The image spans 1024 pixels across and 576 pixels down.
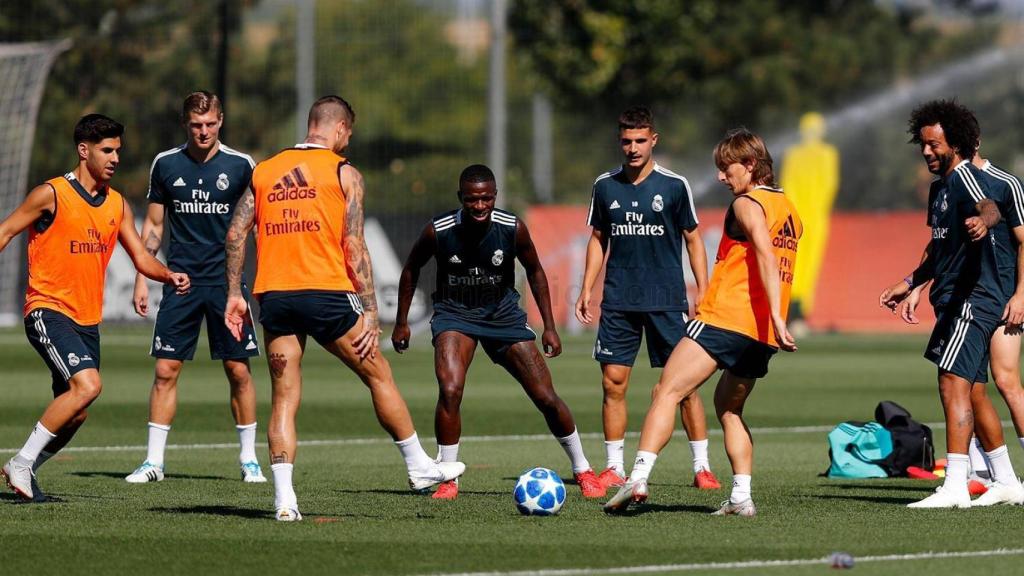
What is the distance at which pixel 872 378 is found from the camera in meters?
22.9

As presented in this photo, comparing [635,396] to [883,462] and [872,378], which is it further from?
[883,462]

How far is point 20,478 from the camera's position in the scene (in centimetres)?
1024

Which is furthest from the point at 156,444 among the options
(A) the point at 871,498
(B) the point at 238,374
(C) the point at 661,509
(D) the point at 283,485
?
(A) the point at 871,498

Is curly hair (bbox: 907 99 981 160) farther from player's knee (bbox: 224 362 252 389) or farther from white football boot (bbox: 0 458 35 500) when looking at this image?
white football boot (bbox: 0 458 35 500)

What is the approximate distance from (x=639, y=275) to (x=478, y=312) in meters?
1.42

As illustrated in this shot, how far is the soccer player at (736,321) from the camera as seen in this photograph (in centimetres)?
955

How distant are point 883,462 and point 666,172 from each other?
8.00ft

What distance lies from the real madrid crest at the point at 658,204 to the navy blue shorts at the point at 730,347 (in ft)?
7.69

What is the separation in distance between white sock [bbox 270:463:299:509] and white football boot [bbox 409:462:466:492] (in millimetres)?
1079

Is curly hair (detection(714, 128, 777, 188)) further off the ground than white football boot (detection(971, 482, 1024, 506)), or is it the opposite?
curly hair (detection(714, 128, 777, 188))

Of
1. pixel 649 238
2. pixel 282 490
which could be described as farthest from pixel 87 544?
pixel 649 238

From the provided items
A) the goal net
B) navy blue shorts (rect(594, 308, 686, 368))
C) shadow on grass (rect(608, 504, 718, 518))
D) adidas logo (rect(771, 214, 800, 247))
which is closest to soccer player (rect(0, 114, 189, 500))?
navy blue shorts (rect(594, 308, 686, 368))

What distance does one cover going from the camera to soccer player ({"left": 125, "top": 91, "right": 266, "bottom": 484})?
12031 mm

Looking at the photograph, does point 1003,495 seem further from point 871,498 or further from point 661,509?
point 661,509
